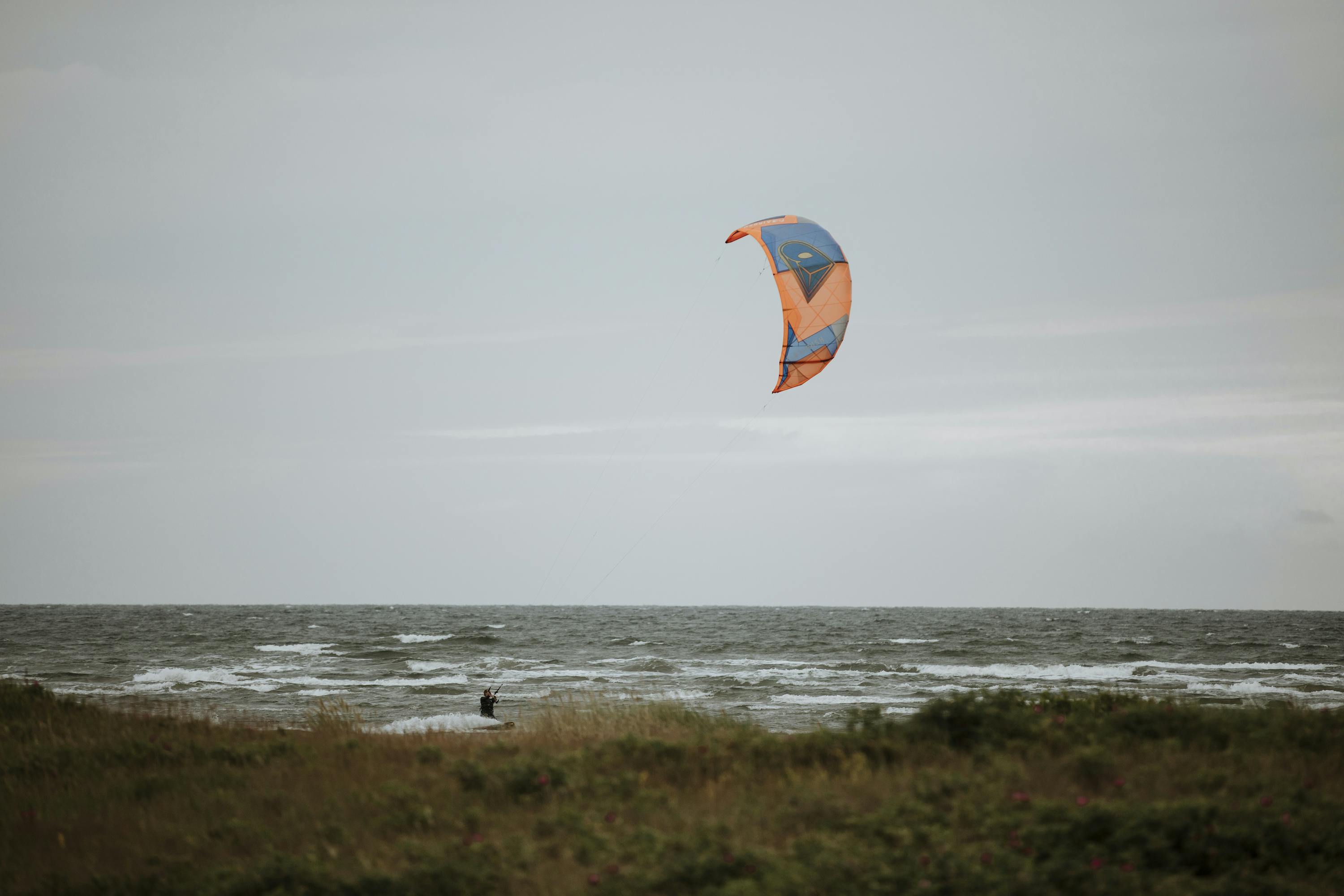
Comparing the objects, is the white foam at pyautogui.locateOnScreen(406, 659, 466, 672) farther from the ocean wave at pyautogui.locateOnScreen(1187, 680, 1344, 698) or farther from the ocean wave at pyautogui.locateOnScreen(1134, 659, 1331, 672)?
the ocean wave at pyautogui.locateOnScreen(1134, 659, 1331, 672)

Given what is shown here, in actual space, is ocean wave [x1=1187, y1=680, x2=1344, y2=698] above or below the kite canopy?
below

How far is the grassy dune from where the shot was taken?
5.21m

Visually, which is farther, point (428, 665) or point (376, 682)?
point (428, 665)

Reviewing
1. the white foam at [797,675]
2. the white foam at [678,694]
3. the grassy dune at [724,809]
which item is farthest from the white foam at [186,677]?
the grassy dune at [724,809]

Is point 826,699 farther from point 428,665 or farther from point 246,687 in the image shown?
point 246,687

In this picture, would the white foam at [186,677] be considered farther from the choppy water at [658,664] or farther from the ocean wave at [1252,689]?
the ocean wave at [1252,689]

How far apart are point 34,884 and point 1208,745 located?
851 centimetres

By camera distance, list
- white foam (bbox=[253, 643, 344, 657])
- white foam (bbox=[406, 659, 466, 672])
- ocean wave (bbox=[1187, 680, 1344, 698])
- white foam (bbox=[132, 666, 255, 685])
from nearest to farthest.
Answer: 1. ocean wave (bbox=[1187, 680, 1344, 698])
2. white foam (bbox=[132, 666, 255, 685])
3. white foam (bbox=[406, 659, 466, 672])
4. white foam (bbox=[253, 643, 344, 657])

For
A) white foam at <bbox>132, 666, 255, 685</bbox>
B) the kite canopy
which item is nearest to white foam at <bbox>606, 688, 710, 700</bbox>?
the kite canopy

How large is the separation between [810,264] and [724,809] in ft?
38.0

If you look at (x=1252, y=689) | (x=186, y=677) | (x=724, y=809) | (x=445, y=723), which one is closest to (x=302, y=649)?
(x=186, y=677)

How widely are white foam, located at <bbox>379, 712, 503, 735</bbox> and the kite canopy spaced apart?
9.02 metres

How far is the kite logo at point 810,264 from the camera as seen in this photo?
16297mm

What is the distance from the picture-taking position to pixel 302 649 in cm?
4403
